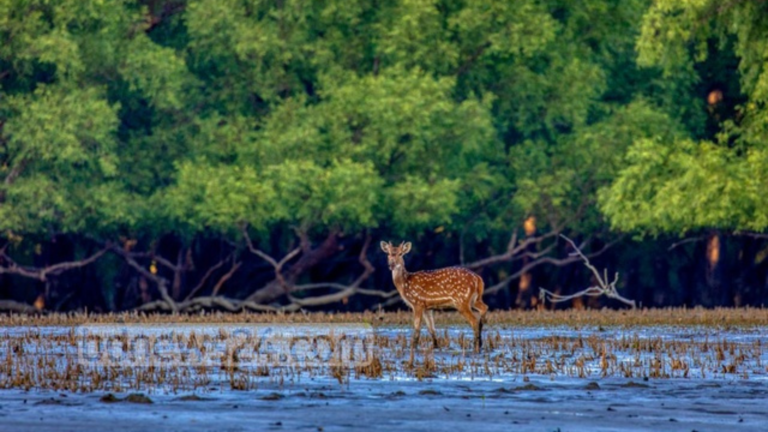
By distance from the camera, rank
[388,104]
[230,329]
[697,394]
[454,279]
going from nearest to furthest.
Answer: [697,394] < [454,279] < [230,329] < [388,104]

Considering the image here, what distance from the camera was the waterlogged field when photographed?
13820mm

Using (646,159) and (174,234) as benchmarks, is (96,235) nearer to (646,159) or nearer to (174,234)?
(174,234)

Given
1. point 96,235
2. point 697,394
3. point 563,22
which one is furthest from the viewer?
point 563,22

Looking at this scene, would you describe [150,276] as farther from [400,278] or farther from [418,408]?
[418,408]

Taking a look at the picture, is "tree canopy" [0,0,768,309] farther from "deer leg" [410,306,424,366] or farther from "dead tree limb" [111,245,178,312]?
"deer leg" [410,306,424,366]

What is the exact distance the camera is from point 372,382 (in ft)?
55.6

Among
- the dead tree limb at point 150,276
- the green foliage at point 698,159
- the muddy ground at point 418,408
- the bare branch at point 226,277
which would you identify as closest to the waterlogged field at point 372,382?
the muddy ground at point 418,408

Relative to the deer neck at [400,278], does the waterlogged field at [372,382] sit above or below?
below

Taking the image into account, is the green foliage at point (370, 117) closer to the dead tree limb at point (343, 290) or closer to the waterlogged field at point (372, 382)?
the dead tree limb at point (343, 290)

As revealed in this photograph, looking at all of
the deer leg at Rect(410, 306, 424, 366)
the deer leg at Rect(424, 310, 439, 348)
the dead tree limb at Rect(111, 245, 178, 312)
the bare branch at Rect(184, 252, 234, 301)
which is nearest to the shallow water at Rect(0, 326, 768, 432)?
Result: the deer leg at Rect(410, 306, 424, 366)

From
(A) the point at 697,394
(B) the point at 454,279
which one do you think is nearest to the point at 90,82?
(B) the point at 454,279

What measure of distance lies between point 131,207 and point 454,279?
18.9m

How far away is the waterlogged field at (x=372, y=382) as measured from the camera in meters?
13.8

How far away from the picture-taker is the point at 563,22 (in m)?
46.7
